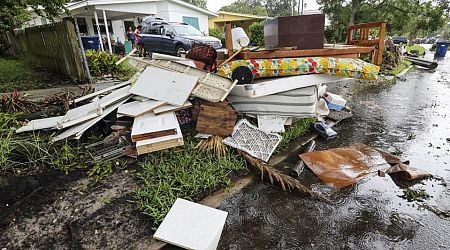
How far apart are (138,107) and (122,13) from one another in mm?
13733

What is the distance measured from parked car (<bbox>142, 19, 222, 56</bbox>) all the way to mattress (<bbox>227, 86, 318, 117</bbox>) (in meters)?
7.63

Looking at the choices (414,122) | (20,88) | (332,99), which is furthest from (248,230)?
(20,88)

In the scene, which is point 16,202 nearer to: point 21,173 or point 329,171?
point 21,173

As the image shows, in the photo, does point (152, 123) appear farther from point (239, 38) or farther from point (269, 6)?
point (269, 6)

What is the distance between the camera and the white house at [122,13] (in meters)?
13.1

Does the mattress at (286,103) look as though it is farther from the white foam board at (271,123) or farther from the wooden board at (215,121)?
the wooden board at (215,121)

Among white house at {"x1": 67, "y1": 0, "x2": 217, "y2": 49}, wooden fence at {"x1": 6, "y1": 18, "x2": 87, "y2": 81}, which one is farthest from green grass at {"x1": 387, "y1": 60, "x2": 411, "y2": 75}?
white house at {"x1": 67, "y1": 0, "x2": 217, "y2": 49}

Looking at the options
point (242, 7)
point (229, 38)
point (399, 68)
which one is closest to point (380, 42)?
point (229, 38)

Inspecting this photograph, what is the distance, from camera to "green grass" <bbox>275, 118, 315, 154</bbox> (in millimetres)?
3682

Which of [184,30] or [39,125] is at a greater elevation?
[184,30]

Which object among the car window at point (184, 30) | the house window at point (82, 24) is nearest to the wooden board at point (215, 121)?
the car window at point (184, 30)

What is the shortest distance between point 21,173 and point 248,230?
95.8 inches

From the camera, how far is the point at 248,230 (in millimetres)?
2229

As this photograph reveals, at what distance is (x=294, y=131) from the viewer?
13.0 ft
